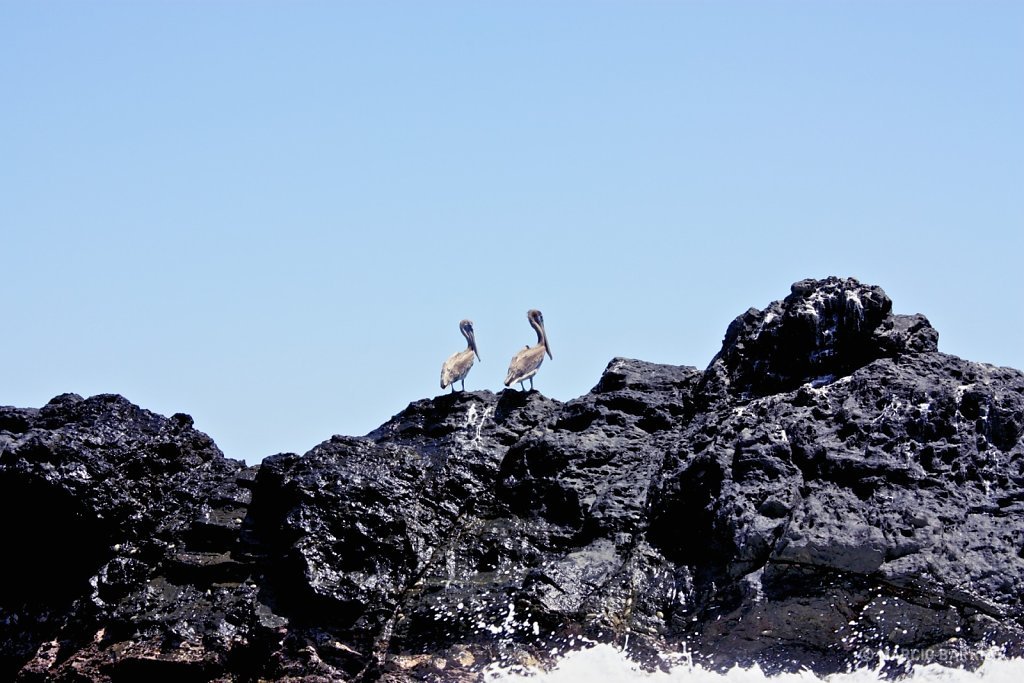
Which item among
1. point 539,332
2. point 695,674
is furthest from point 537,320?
point 695,674

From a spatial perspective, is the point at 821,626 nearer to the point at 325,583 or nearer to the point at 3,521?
the point at 325,583

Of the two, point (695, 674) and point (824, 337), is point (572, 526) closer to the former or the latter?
point (695, 674)

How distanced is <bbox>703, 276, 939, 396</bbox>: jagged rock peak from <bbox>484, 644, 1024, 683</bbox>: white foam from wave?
2999mm

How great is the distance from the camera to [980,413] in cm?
1195

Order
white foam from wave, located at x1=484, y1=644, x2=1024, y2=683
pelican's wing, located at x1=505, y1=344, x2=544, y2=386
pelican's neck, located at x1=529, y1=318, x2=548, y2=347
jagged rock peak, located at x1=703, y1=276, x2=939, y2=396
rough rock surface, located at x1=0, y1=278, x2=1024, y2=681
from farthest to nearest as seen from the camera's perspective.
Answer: pelican's neck, located at x1=529, y1=318, x2=548, y2=347 → pelican's wing, located at x1=505, y1=344, x2=544, y2=386 → jagged rock peak, located at x1=703, y1=276, x2=939, y2=396 → rough rock surface, located at x1=0, y1=278, x2=1024, y2=681 → white foam from wave, located at x1=484, y1=644, x2=1024, y2=683

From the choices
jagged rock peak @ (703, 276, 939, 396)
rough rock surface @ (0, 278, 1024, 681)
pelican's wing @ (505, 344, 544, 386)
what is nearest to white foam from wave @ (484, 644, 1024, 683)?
rough rock surface @ (0, 278, 1024, 681)

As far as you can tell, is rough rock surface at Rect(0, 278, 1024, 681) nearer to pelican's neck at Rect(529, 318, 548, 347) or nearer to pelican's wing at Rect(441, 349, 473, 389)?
pelican's wing at Rect(441, 349, 473, 389)

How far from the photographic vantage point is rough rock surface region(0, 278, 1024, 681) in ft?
35.9

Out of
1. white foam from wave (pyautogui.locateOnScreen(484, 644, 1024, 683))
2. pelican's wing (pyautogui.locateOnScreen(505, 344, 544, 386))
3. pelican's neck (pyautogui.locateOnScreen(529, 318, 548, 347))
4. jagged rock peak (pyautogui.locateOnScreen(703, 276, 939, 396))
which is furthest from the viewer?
pelican's neck (pyautogui.locateOnScreen(529, 318, 548, 347))

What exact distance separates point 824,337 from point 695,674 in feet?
11.9

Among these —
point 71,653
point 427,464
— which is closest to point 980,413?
point 427,464

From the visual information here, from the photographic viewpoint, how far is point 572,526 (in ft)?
40.5

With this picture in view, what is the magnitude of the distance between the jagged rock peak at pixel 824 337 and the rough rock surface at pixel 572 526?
22mm

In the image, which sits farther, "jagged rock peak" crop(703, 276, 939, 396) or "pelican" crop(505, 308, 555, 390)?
→ "pelican" crop(505, 308, 555, 390)
